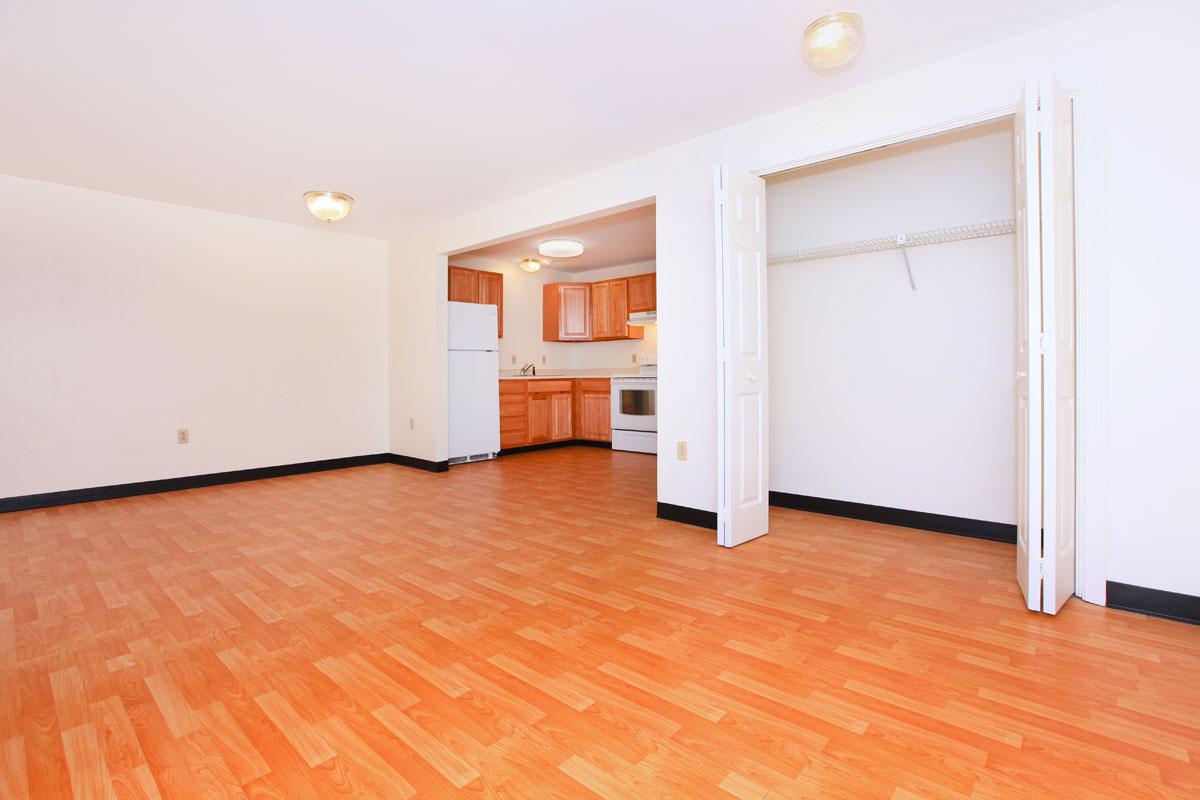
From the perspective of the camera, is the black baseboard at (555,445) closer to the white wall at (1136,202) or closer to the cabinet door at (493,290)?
the cabinet door at (493,290)

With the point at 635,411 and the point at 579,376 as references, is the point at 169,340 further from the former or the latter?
the point at 635,411

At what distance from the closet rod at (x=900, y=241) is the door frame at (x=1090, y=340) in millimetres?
827

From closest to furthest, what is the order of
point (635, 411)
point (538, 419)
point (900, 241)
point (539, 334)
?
point (900, 241) < point (635, 411) < point (538, 419) < point (539, 334)

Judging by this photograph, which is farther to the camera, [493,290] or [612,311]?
[612,311]

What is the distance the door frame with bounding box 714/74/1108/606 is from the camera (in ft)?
7.39

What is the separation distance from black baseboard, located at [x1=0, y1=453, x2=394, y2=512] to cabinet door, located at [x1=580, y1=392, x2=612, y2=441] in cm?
271

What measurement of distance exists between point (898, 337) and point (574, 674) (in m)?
2.93

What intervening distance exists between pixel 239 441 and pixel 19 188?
2.39 m

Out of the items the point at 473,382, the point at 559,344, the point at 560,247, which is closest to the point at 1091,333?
the point at 560,247

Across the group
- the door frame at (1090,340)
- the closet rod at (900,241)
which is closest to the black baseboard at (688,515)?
the door frame at (1090,340)

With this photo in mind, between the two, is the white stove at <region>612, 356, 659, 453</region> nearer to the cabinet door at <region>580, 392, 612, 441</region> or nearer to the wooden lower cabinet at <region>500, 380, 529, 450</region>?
the cabinet door at <region>580, 392, 612, 441</region>

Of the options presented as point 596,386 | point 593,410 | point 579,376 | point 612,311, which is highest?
point 612,311

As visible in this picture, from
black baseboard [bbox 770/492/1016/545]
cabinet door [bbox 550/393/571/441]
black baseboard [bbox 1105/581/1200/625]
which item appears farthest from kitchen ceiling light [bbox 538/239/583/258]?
black baseboard [bbox 1105/581/1200/625]

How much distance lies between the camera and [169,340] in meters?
4.72
